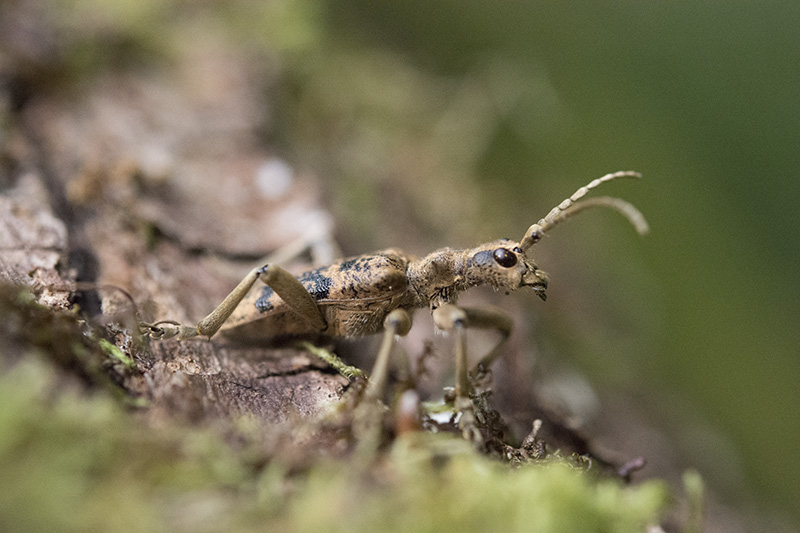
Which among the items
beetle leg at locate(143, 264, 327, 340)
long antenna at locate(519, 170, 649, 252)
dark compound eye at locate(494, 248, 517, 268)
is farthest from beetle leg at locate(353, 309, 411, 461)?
long antenna at locate(519, 170, 649, 252)

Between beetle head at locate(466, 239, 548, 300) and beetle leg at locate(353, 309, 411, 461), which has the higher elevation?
beetle head at locate(466, 239, 548, 300)

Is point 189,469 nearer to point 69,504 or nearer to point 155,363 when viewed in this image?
point 69,504

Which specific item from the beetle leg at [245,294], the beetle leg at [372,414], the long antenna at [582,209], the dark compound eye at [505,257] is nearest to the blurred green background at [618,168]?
the beetle leg at [245,294]

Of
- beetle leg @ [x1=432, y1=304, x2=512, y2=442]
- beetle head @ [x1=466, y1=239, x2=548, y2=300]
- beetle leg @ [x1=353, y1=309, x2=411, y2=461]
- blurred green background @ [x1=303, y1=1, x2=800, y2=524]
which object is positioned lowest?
beetle leg @ [x1=353, y1=309, x2=411, y2=461]

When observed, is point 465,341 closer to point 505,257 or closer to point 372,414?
point 505,257

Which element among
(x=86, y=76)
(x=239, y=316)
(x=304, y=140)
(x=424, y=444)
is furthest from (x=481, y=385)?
(x=86, y=76)

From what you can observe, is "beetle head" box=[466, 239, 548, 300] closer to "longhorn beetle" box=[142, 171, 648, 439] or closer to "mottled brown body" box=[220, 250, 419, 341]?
"longhorn beetle" box=[142, 171, 648, 439]

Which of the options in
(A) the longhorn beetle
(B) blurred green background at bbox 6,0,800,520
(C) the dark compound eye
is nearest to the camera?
(A) the longhorn beetle

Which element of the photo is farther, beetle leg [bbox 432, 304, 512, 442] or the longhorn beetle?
the longhorn beetle

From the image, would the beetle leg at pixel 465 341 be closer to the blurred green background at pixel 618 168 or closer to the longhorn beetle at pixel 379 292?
the longhorn beetle at pixel 379 292
